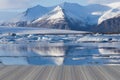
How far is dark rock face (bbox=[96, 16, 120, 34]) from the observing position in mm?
173125

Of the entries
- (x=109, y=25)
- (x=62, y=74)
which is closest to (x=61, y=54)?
(x=62, y=74)

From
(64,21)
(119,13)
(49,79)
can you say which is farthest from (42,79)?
(119,13)

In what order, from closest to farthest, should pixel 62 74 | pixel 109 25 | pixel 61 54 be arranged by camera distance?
pixel 62 74 → pixel 61 54 → pixel 109 25

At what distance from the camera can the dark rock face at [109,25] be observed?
173125 mm

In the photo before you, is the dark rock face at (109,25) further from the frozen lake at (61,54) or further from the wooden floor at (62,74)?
the wooden floor at (62,74)

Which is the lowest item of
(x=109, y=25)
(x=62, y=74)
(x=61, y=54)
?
(x=109, y=25)

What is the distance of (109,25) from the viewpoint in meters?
178

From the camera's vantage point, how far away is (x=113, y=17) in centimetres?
19212

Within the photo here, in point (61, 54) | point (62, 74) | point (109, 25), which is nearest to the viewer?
point (62, 74)

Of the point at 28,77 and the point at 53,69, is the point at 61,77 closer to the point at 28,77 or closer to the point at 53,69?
the point at 28,77

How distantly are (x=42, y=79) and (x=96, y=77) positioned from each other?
1.65 metres

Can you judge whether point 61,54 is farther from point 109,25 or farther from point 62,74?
point 109,25

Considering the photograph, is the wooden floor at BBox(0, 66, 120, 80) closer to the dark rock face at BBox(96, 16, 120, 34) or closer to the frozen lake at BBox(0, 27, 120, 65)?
the frozen lake at BBox(0, 27, 120, 65)

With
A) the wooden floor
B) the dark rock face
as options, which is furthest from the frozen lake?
the dark rock face
